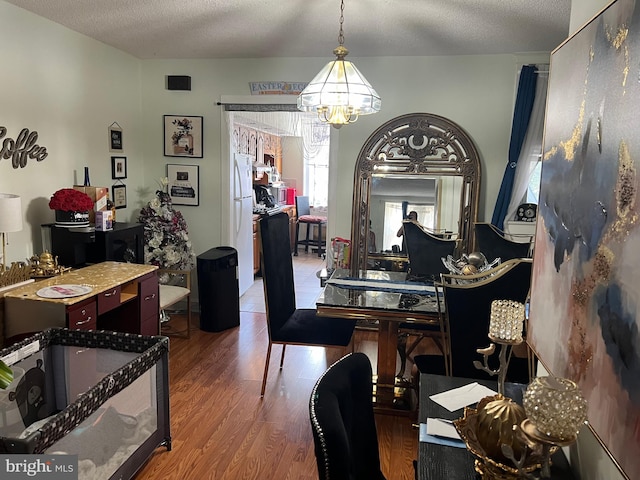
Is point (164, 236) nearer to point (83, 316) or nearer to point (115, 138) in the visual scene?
point (115, 138)

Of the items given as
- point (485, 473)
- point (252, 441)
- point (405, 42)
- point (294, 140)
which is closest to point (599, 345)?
point (485, 473)

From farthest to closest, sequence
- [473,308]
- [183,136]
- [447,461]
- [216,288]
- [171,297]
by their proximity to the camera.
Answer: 1. [183,136]
2. [216,288]
3. [171,297]
4. [473,308]
5. [447,461]

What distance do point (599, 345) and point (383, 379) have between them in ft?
6.99

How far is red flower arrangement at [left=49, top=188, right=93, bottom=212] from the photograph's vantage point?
330cm

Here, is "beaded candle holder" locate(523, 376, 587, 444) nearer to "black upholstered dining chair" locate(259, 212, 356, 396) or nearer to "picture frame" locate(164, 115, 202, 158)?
"black upholstered dining chair" locate(259, 212, 356, 396)

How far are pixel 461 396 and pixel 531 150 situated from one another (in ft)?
10.1

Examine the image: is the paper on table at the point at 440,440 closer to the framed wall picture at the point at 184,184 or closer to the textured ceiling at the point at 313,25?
the textured ceiling at the point at 313,25

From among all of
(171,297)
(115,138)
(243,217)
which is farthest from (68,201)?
(243,217)

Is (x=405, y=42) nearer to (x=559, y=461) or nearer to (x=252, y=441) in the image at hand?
(x=252, y=441)

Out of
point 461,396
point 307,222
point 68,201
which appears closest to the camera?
point 461,396

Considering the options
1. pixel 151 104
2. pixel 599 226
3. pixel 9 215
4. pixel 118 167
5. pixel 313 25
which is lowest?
pixel 9 215

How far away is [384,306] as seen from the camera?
8.66 feet

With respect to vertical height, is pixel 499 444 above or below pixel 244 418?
above

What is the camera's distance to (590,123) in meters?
1.09
